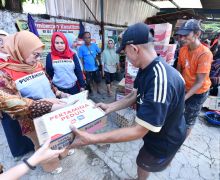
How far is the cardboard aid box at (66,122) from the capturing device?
107 cm

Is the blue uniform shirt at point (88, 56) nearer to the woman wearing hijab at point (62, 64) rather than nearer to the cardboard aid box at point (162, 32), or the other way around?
the woman wearing hijab at point (62, 64)

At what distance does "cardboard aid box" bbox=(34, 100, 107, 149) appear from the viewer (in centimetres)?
107

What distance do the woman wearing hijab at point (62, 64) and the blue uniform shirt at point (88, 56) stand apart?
74.6 inches

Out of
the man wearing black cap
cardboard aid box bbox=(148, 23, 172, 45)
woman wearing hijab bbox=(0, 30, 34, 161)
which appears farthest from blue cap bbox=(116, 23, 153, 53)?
cardboard aid box bbox=(148, 23, 172, 45)

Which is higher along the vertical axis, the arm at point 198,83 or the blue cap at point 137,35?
the blue cap at point 137,35

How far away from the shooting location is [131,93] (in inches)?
65.9

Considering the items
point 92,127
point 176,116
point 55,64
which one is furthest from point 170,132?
point 55,64

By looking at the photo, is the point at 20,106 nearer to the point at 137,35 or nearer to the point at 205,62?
the point at 137,35

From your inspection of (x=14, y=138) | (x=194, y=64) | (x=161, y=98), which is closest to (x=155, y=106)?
(x=161, y=98)

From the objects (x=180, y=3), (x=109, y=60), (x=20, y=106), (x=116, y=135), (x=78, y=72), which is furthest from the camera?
(x=180, y=3)

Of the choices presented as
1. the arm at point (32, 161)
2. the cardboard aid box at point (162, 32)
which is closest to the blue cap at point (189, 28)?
the cardboard aid box at point (162, 32)

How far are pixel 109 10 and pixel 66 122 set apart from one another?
583 centimetres

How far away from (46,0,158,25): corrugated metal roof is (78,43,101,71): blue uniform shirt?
1.09m

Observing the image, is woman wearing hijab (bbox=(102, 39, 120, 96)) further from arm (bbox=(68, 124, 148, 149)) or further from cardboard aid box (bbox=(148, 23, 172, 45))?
arm (bbox=(68, 124, 148, 149))
